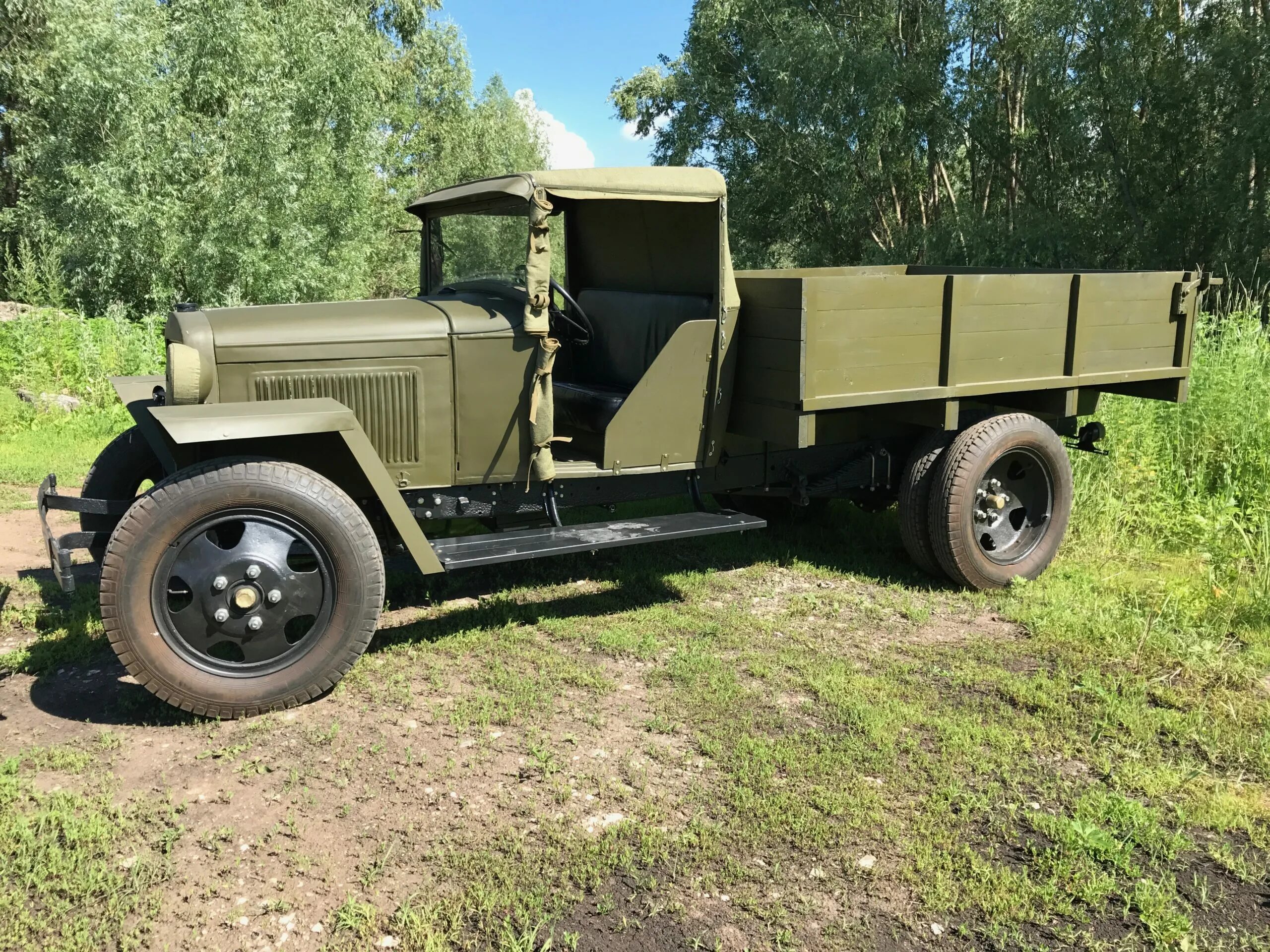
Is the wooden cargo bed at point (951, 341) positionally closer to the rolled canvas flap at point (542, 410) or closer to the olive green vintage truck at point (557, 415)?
the olive green vintage truck at point (557, 415)

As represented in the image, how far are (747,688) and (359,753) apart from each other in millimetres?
1590

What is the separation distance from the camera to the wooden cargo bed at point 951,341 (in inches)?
191

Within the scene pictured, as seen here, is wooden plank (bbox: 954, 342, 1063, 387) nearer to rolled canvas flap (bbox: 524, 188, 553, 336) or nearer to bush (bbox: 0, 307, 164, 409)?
rolled canvas flap (bbox: 524, 188, 553, 336)

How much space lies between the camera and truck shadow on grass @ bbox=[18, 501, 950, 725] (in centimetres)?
415

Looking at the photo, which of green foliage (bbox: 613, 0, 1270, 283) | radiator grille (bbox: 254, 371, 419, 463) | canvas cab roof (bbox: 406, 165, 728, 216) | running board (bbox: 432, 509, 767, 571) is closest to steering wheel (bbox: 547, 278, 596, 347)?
canvas cab roof (bbox: 406, 165, 728, 216)

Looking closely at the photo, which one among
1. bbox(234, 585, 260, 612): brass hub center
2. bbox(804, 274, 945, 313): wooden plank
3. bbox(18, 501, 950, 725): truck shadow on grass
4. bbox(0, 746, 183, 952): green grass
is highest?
bbox(804, 274, 945, 313): wooden plank

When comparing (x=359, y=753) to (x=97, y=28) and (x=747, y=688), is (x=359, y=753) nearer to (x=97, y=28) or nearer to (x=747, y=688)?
(x=747, y=688)

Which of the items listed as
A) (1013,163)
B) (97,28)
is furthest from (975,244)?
(97,28)

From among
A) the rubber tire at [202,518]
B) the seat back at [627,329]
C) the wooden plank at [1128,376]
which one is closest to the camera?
the rubber tire at [202,518]

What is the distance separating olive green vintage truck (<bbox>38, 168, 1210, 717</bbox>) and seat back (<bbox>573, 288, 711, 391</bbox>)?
17 millimetres

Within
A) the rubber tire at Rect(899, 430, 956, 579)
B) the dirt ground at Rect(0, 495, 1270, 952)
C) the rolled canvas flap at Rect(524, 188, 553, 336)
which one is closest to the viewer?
the dirt ground at Rect(0, 495, 1270, 952)

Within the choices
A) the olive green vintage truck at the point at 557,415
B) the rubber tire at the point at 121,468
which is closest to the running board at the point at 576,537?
the olive green vintage truck at the point at 557,415

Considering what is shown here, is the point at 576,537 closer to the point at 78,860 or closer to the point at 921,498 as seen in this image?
the point at 921,498

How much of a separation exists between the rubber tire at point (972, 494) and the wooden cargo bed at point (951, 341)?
0.65 ft
